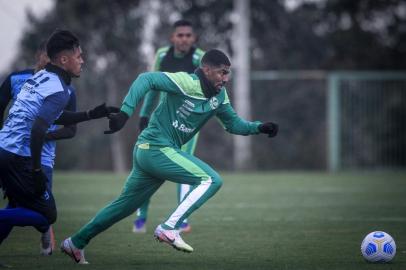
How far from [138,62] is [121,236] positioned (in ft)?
65.8

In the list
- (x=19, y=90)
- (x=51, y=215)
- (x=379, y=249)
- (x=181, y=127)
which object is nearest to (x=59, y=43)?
(x=19, y=90)

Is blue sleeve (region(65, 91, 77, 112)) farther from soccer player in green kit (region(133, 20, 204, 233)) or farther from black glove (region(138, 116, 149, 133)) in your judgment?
soccer player in green kit (region(133, 20, 204, 233))

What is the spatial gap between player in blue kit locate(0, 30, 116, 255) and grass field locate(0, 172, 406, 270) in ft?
1.84

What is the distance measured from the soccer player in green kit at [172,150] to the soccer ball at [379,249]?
1.52 m

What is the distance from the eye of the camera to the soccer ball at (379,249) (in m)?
8.19

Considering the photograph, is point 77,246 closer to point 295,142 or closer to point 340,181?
point 340,181

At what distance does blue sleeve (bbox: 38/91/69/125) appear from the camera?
7.42m

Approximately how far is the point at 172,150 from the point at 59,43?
1413mm

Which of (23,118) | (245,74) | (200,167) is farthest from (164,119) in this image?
(245,74)

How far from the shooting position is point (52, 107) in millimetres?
7461

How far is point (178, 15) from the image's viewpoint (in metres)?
33.0

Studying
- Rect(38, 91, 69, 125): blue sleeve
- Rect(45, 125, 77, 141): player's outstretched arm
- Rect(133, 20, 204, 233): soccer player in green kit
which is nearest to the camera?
Rect(38, 91, 69, 125): blue sleeve

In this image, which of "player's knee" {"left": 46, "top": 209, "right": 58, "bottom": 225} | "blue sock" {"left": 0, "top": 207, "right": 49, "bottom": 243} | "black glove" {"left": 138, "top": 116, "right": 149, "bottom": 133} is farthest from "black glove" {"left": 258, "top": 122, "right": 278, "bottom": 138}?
"black glove" {"left": 138, "top": 116, "right": 149, "bottom": 133}

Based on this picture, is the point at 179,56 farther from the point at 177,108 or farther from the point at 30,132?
the point at 30,132
